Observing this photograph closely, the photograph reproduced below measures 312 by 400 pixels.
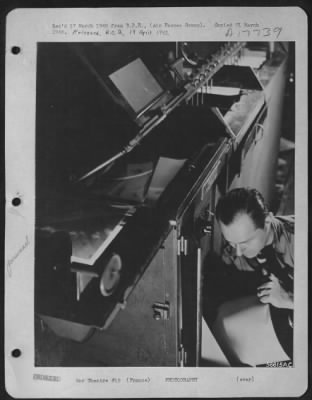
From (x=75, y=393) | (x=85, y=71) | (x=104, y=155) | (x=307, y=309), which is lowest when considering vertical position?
(x=75, y=393)

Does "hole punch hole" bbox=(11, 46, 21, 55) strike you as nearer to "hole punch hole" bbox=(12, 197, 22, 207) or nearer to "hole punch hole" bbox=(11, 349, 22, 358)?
"hole punch hole" bbox=(12, 197, 22, 207)

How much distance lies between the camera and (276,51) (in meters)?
0.63

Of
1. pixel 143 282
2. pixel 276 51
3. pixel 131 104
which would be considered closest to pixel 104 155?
pixel 131 104

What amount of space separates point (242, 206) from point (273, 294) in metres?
0.13

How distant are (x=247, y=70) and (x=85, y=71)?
0.23m

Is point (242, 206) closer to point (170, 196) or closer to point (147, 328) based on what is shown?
point (170, 196)

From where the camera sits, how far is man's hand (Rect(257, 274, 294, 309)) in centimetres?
62

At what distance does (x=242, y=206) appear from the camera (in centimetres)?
62

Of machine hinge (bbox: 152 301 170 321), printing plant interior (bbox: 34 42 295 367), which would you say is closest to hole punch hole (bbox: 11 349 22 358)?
printing plant interior (bbox: 34 42 295 367)

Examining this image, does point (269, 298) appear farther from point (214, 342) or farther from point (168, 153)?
point (168, 153)

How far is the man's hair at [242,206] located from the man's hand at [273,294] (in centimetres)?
8

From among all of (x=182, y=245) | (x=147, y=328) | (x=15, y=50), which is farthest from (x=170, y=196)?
(x=15, y=50)

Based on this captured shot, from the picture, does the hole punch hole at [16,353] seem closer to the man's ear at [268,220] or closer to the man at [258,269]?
the man at [258,269]

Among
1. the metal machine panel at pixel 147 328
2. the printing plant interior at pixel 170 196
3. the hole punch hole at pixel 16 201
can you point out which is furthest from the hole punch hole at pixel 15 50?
the metal machine panel at pixel 147 328
